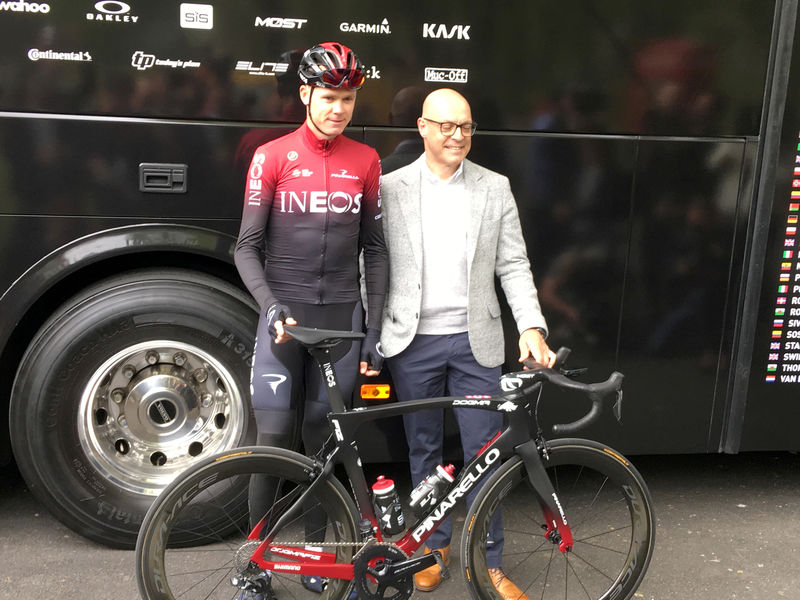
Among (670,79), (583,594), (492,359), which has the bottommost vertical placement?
(583,594)

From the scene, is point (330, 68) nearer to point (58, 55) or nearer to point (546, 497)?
point (58, 55)

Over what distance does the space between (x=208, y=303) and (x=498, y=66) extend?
4.78 ft

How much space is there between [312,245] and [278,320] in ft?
1.24

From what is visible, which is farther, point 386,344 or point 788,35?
point 788,35

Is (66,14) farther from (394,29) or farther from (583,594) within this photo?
(583,594)

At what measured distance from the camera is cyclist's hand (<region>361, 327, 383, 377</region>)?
2930 millimetres

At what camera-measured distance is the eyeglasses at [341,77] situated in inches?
107

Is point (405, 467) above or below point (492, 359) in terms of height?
below

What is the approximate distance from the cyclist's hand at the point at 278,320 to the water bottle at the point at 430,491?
26.1 inches

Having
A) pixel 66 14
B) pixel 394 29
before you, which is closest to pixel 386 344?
pixel 394 29

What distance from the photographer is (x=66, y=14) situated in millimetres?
3053

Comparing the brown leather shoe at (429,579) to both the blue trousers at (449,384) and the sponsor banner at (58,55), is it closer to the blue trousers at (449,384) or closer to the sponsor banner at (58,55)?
the blue trousers at (449,384)

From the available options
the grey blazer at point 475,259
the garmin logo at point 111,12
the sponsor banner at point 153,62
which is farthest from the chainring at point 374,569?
the garmin logo at point 111,12

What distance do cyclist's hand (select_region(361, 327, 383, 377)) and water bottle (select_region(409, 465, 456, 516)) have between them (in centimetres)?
42
